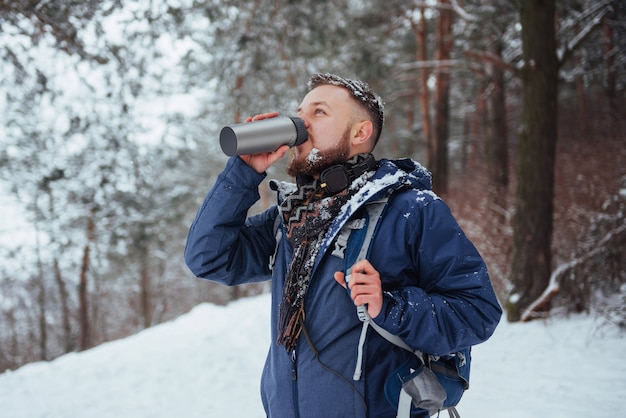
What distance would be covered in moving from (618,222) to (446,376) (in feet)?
18.9

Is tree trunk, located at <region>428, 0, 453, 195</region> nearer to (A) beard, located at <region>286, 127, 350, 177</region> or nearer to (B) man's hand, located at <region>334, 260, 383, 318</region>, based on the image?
(A) beard, located at <region>286, 127, 350, 177</region>

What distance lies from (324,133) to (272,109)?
959cm

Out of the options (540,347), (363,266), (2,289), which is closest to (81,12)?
(363,266)

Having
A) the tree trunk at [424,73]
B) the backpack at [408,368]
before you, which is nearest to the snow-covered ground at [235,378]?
the backpack at [408,368]

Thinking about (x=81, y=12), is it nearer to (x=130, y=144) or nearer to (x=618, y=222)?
(x=130, y=144)

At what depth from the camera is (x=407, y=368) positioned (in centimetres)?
169

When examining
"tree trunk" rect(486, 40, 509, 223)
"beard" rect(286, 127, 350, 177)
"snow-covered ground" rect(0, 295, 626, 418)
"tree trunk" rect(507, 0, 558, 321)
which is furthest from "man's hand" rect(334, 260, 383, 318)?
"tree trunk" rect(486, 40, 509, 223)

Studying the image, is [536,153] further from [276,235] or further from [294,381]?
[294,381]

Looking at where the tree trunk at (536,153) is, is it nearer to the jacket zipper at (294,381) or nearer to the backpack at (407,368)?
the backpack at (407,368)

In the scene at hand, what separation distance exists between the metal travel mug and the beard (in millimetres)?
92

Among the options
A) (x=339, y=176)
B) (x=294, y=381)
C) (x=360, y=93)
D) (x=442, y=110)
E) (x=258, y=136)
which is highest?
(x=442, y=110)

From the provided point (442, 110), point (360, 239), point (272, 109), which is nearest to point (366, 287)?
point (360, 239)

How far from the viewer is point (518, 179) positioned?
656 centimetres

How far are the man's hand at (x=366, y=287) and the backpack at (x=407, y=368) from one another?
42 mm
